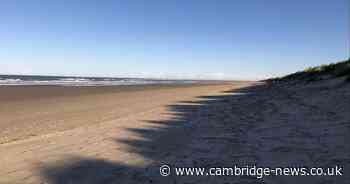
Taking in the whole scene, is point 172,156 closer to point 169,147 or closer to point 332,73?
point 169,147

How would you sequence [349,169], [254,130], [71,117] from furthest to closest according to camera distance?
[71,117], [254,130], [349,169]

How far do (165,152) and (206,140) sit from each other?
1.03 m

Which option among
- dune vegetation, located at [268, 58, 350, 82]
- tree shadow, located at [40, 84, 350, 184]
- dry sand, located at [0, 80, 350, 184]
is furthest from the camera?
dune vegetation, located at [268, 58, 350, 82]

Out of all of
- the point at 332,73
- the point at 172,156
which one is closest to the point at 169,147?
the point at 172,156

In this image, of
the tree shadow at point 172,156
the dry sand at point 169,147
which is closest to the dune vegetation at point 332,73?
the dry sand at point 169,147

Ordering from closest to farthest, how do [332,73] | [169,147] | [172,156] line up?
[172,156] → [169,147] → [332,73]

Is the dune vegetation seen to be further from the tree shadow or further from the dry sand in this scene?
the tree shadow

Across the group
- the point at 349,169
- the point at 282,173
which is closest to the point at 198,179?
the point at 282,173

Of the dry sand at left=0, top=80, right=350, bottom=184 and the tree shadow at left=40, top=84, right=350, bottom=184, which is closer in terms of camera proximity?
the tree shadow at left=40, top=84, right=350, bottom=184

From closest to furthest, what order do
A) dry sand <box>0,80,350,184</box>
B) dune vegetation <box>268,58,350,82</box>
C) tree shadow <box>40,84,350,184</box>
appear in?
tree shadow <box>40,84,350,184</box> < dry sand <box>0,80,350,184</box> < dune vegetation <box>268,58,350,82</box>

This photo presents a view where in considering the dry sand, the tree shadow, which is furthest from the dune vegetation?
the tree shadow

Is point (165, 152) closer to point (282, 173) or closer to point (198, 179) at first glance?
point (198, 179)

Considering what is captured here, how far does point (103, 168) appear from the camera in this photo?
4398 mm

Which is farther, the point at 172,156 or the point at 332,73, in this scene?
the point at 332,73
